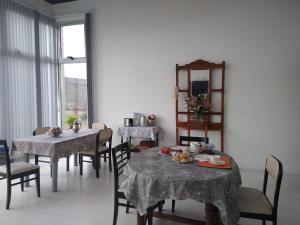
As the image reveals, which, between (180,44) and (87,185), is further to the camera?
(180,44)

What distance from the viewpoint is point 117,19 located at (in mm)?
5402

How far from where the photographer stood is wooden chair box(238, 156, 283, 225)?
75.7 inches

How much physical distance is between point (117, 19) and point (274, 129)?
4.02m

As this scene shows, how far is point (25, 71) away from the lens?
5.13m

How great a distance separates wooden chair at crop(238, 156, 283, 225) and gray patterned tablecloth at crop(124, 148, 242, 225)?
0.54 ft

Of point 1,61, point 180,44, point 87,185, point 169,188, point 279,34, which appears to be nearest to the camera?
point 169,188

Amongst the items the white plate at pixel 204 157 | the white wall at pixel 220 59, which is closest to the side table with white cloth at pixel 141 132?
the white wall at pixel 220 59

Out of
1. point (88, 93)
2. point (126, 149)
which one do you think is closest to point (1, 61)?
point (88, 93)

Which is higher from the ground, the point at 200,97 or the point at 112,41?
the point at 112,41

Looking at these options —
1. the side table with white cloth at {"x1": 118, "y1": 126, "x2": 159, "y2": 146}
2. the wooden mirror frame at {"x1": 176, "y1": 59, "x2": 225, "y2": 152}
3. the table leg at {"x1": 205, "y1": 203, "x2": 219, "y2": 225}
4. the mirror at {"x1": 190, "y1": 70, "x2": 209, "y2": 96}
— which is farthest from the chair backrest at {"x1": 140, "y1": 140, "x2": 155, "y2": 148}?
the table leg at {"x1": 205, "y1": 203, "x2": 219, "y2": 225}

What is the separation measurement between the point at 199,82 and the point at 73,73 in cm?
328


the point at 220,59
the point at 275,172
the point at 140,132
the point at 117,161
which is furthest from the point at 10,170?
the point at 220,59

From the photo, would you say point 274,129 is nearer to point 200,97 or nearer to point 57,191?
point 200,97

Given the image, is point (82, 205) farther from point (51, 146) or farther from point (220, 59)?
point (220, 59)
